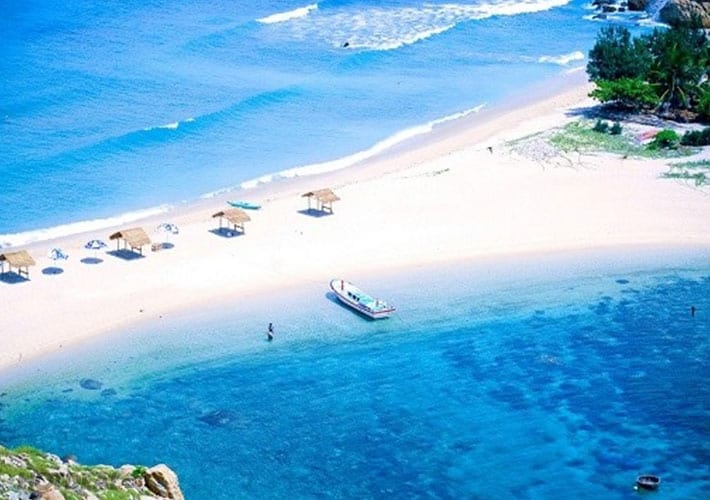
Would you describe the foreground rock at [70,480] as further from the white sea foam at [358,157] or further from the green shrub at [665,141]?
the green shrub at [665,141]

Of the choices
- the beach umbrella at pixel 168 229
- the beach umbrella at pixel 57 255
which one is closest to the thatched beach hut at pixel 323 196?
the beach umbrella at pixel 168 229

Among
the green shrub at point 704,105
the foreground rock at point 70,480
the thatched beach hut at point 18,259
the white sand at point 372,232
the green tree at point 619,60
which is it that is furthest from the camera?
the green tree at point 619,60

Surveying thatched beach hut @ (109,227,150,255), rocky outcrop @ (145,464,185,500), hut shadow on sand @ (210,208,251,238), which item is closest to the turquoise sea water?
thatched beach hut @ (109,227,150,255)

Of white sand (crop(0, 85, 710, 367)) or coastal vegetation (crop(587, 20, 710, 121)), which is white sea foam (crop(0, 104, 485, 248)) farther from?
coastal vegetation (crop(587, 20, 710, 121))

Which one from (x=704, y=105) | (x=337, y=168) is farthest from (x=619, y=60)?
(x=337, y=168)

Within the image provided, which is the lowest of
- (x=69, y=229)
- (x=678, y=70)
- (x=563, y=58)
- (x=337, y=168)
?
(x=69, y=229)

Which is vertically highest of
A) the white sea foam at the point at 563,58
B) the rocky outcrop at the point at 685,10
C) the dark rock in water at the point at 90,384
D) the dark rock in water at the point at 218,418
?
the rocky outcrop at the point at 685,10

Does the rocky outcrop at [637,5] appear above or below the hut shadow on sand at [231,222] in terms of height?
above

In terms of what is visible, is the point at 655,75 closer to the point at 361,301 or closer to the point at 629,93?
the point at 629,93
